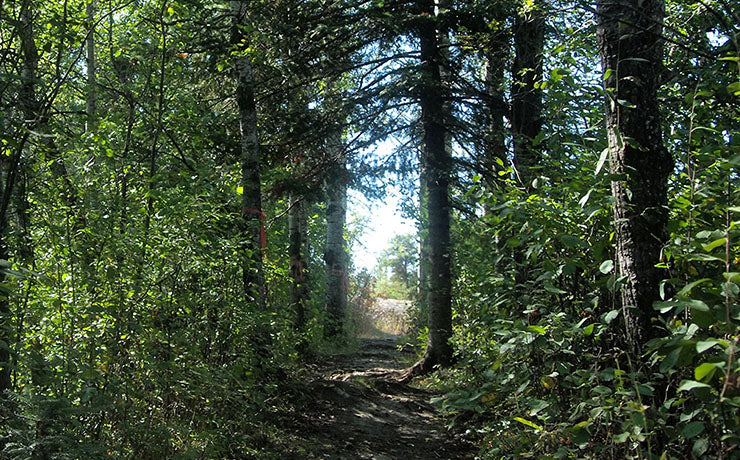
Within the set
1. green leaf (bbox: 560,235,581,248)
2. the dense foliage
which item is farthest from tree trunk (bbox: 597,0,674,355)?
green leaf (bbox: 560,235,581,248)

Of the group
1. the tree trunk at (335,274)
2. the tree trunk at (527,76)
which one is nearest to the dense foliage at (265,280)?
the tree trunk at (527,76)

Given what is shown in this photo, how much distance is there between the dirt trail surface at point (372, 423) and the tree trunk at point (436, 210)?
115cm

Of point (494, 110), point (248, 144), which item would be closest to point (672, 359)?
point (248, 144)

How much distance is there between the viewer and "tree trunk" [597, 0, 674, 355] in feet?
10.1

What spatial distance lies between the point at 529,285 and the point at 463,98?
655 centimetres

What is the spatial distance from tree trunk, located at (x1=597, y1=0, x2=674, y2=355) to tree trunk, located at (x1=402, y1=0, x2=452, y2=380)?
634 centimetres

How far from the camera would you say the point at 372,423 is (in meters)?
6.84

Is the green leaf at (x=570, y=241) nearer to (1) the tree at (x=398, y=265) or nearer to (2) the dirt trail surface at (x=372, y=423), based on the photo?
(2) the dirt trail surface at (x=372, y=423)

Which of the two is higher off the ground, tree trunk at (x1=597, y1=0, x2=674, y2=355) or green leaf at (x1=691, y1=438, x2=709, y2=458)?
tree trunk at (x1=597, y1=0, x2=674, y2=355)

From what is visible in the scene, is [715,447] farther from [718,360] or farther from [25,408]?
[25,408]

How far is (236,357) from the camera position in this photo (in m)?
5.35

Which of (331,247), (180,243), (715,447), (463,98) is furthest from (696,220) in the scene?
(331,247)

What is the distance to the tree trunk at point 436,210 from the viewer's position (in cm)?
973

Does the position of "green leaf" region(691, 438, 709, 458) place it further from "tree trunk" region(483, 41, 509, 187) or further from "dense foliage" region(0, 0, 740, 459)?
"tree trunk" region(483, 41, 509, 187)
